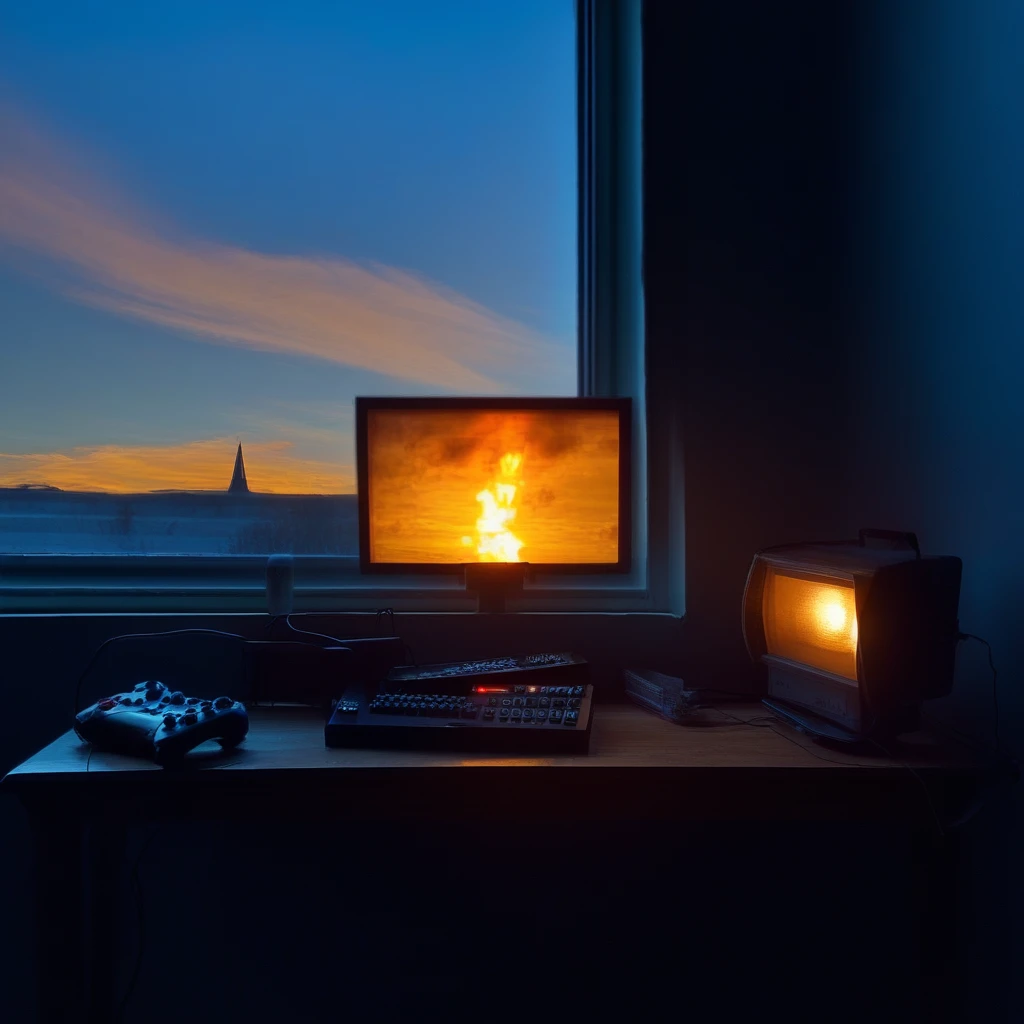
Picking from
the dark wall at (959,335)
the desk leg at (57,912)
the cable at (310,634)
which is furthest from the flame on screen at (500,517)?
the desk leg at (57,912)

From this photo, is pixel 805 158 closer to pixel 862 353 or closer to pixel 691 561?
pixel 862 353

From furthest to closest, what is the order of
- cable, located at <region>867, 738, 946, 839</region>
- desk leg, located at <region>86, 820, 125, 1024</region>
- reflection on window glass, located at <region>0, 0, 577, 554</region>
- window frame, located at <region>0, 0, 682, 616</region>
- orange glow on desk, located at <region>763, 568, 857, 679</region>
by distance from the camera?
reflection on window glass, located at <region>0, 0, 577, 554</region>, window frame, located at <region>0, 0, 682, 616</region>, desk leg, located at <region>86, 820, 125, 1024</region>, orange glow on desk, located at <region>763, 568, 857, 679</region>, cable, located at <region>867, 738, 946, 839</region>

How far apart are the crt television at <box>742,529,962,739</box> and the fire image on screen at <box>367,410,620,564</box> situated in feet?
1.26

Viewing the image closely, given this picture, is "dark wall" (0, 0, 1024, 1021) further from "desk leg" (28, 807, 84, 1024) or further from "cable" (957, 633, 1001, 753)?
"desk leg" (28, 807, 84, 1024)

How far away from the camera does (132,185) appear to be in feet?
5.54

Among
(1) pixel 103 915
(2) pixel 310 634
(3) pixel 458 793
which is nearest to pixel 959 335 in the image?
(3) pixel 458 793

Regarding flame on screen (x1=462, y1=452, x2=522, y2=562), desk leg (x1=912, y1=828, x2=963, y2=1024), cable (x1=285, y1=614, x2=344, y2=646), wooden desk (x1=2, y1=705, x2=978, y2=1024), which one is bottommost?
desk leg (x1=912, y1=828, x2=963, y2=1024)

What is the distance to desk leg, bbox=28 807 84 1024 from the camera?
994mm

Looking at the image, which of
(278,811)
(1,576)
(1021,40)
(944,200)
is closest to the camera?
(278,811)

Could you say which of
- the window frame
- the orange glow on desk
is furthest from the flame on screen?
the orange glow on desk

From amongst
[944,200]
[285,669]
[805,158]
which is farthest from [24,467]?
[944,200]

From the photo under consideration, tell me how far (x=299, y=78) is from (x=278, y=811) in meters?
1.61

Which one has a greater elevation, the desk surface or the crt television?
the crt television

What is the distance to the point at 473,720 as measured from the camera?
3.56 ft
